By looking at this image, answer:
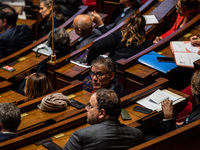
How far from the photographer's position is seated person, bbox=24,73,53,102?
2.80 metres

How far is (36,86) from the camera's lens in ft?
9.24

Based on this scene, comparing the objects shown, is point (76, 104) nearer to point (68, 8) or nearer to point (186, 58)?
point (186, 58)

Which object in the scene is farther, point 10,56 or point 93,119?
point 10,56

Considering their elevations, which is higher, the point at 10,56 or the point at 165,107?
the point at 165,107

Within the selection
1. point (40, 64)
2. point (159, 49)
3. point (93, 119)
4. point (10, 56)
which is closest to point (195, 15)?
point (159, 49)

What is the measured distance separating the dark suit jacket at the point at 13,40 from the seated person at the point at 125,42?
3.51 ft

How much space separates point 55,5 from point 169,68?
1799mm

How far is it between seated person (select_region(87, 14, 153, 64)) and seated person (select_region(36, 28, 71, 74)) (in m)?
0.38

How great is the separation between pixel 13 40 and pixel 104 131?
7.90 feet

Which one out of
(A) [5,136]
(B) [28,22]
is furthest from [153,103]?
(B) [28,22]

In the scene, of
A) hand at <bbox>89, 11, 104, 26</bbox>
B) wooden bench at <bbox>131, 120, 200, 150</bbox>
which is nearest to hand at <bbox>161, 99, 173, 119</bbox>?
wooden bench at <bbox>131, 120, 200, 150</bbox>

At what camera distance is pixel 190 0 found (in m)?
3.37

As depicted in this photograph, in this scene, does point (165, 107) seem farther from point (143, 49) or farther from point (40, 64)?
point (40, 64)

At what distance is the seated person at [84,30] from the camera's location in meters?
3.59
